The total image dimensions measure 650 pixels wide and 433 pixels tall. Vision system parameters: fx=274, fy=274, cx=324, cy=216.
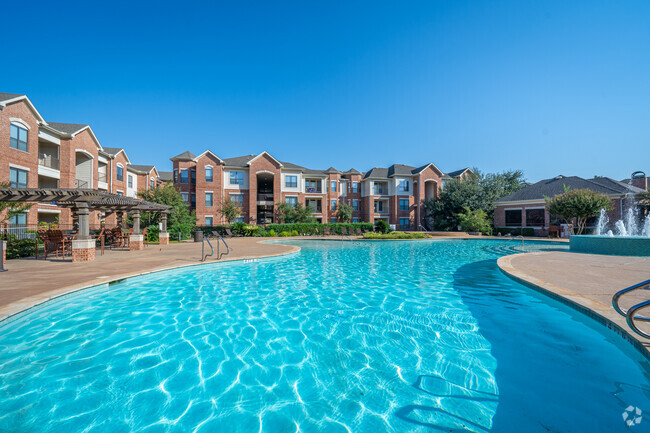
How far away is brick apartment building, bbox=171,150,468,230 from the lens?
33.6 metres

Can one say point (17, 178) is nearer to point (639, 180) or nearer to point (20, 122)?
point (20, 122)

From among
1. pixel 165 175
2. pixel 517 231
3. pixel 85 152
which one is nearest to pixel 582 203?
pixel 517 231

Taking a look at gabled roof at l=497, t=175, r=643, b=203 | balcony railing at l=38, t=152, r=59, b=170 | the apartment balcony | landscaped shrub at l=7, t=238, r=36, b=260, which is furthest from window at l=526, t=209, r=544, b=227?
balcony railing at l=38, t=152, r=59, b=170

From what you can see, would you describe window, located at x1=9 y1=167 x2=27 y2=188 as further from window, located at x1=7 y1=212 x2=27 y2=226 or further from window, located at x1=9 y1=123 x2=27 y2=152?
window, located at x1=7 y1=212 x2=27 y2=226

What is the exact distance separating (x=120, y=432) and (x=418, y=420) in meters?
2.88

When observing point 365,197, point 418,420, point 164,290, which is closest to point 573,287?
point 418,420

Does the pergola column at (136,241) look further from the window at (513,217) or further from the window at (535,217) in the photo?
the window at (535,217)

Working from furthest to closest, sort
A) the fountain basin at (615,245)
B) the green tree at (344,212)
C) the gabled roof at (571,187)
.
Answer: the green tree at (344,212) → the gabled roof at (571,187) → the fountain basin at (615,245)

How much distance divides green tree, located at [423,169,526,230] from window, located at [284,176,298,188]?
18.0 metres

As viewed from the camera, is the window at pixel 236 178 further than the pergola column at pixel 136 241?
Yes

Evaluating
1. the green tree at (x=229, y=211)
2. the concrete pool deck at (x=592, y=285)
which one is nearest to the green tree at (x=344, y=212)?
the green tree at (x=229, y=211)

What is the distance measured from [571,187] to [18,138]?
47.4 metres

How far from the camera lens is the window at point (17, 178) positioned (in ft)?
62.0

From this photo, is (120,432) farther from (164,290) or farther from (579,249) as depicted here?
(579,249)
